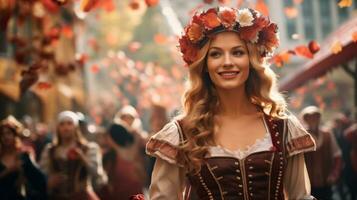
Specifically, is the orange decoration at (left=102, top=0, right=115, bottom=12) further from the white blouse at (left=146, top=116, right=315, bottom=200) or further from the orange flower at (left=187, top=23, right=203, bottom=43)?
the white blouse at (left=146, top=116, right=315, bottom=200)

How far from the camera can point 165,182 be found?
14.1 feet

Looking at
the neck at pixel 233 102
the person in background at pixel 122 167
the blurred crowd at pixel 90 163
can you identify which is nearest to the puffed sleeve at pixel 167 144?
the neck at pixel 233 102

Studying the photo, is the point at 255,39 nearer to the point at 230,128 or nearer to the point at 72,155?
the point at 230,128

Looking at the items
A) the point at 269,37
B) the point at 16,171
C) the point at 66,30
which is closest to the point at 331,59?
the point at 16,171

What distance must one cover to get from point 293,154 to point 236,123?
39cm

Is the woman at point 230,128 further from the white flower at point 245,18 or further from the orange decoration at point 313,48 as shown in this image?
the orange decoration at point 313,48

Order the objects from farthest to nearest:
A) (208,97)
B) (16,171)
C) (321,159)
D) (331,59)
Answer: (331,59) < (321,159) < (16,171) < (208,97)

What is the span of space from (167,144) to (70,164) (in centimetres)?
520

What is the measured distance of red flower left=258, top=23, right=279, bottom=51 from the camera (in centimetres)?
460

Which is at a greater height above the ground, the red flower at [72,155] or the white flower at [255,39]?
the white flower at [255,39]

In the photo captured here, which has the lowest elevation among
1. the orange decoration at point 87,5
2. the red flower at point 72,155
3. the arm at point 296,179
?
the arm at point 296,179

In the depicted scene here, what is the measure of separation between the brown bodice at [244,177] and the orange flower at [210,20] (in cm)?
79

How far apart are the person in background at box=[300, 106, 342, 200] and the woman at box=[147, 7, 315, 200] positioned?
17.6 ft

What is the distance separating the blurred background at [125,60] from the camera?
10789mm
